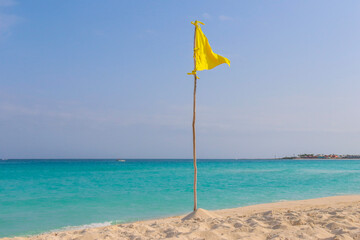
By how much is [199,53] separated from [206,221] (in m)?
4.16

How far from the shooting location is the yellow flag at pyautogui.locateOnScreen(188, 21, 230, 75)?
7648 mm

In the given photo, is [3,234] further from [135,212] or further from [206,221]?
[206,221]

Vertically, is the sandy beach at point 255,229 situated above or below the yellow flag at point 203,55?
below

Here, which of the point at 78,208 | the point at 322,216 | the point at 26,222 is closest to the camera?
the point at 322,216

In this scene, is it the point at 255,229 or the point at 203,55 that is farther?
the point at 203,55

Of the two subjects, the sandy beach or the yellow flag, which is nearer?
the sandy beach

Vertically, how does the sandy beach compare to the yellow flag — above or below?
below

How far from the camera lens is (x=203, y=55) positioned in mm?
7762

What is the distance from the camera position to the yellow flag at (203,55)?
7648 mm

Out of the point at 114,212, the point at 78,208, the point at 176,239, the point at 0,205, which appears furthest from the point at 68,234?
the point at 0,205

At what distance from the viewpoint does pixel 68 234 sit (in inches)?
238

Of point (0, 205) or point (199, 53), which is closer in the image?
point (199, 53)

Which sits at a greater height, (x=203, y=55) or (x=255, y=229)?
(x=203, y=55)

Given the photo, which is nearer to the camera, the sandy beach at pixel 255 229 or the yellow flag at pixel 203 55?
the sandy beach at pixel 255 229
